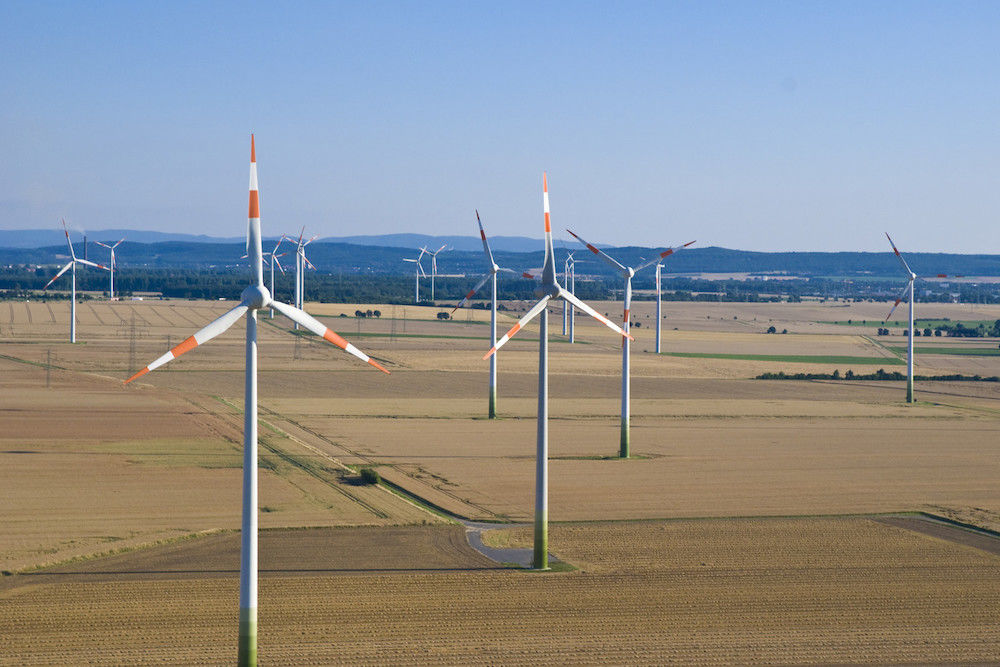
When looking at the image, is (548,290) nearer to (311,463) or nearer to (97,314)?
(311,463)

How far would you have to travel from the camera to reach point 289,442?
2147 inches

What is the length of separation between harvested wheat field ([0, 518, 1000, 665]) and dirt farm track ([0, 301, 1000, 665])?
0.32 ft

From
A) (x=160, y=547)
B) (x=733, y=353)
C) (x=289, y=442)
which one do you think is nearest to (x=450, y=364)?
(x=733, y=353)

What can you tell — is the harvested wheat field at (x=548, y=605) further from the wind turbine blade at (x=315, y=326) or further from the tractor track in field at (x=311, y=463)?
the wind turbine blade at (x=315, y=326)

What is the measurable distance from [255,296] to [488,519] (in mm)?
20005

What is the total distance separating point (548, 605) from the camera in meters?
29.4

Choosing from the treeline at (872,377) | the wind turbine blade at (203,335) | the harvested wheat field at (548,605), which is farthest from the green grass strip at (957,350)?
the wind turbine blade at (203,335)

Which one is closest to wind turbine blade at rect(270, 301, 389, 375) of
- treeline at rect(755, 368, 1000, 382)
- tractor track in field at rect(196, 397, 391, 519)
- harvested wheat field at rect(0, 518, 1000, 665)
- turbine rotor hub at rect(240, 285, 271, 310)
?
turbine rotor hub at rect(240, 285, 271, 310)

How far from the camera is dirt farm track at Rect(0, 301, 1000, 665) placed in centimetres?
2664

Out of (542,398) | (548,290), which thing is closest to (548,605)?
(542,398)

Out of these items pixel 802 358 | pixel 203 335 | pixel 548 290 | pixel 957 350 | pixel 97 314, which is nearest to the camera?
pixel 203 335

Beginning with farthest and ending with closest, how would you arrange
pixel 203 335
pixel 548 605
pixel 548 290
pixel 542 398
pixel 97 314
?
pixel 97 314
pixel 548 290
pixel 542 398
pixel 548 605
pixel 203 335

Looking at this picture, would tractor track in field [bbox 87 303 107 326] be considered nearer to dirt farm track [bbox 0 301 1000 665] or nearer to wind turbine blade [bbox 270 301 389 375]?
dirt farm track [bbox 0 301 1000 665]

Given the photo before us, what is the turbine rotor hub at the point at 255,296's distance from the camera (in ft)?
Result: 71.3
